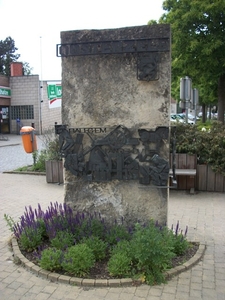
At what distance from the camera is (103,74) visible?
4.31 metres

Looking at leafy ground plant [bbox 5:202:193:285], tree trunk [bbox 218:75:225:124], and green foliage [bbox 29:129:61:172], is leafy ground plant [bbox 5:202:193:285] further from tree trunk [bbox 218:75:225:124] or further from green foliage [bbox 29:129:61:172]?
tree trunk [bbox 218:75:225:124]

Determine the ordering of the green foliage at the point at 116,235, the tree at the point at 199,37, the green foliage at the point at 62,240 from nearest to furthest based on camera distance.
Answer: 1. the green foliage at the point at 62,240
2. the green foliage at the point at 116,235
3. the tree at the point at 199,37

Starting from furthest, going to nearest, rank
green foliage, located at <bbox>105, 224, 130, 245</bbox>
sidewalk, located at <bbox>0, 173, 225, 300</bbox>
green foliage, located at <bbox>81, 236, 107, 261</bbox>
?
green foliage, located at <bbox>105, 224, 130, 245</bbox> → green foliage, located at <bbox>81, 236, 107, 261</bbox> → sidewalk, located at <bbox>0, 173, 225, 300</bbox>

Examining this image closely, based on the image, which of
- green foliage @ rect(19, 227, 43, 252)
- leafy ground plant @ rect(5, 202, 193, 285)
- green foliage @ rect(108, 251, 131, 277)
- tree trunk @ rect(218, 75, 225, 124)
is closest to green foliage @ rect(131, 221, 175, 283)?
leafy ground plant @ rect(5, 202, 193, 285)

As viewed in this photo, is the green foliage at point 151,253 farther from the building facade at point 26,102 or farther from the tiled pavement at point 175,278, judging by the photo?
the building facade at point 26,102

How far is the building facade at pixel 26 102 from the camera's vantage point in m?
28.1

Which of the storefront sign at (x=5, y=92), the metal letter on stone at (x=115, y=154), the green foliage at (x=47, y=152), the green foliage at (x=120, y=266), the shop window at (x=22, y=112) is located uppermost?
the storefront sign at (x=5, y=92)

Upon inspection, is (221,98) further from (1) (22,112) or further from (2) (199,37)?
(1) (22,112)

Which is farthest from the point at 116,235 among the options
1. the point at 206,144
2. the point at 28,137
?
the point at 28,137

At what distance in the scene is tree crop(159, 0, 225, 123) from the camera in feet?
55.0

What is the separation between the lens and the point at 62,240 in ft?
13.5

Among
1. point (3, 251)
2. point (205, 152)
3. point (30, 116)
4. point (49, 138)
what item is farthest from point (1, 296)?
point (30, 116)

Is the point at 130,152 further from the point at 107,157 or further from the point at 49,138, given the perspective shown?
the point at 49,138

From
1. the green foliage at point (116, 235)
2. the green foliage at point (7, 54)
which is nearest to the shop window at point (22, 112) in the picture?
the green foliage at point (116, 235)
